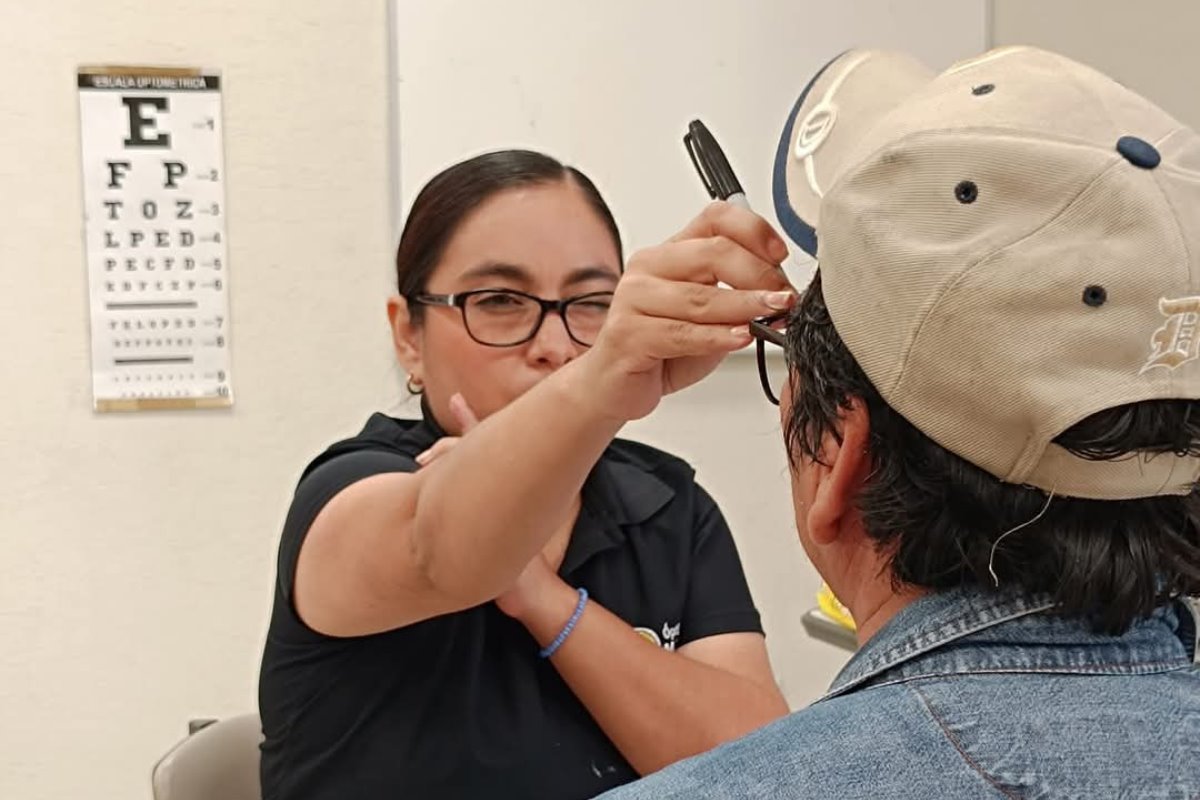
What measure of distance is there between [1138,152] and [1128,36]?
1.73 m

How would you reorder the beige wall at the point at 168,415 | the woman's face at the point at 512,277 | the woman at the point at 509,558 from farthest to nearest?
1. the beige wall at the point at 168,415
2. the woman's face at the point at 512,277
3. the woman at the point at 509,558

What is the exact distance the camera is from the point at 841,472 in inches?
28.5

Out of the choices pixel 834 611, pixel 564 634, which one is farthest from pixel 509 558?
pixel 834 611

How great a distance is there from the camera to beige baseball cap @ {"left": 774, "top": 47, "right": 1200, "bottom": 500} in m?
0.62

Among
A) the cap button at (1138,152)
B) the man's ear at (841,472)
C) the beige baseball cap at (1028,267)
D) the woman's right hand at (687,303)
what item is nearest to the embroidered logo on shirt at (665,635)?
the woman's right hand at (687,303)

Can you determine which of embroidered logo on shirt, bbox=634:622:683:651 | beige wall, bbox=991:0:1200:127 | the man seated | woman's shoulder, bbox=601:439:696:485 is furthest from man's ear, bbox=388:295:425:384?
beige wall, bbox=991:0:1200:127

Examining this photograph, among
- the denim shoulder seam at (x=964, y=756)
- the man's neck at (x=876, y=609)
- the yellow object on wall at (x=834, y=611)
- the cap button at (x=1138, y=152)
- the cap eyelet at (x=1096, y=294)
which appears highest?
the cap button at (x=1138, y=152)

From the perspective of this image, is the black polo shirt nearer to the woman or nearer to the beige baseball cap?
the woman

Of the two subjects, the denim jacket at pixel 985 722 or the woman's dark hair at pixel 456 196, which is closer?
the denim jacket at pixel 985 722

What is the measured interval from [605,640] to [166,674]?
1201 millimetres

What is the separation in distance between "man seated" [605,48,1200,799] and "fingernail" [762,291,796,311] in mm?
91

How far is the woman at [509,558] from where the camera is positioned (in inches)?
37.6

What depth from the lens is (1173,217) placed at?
2.05 feet

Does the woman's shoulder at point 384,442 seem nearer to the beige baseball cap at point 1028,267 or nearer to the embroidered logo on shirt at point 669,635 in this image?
the embroidered logo on shirt at point 669,635
